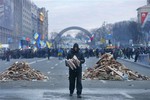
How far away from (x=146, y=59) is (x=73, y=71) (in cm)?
3346

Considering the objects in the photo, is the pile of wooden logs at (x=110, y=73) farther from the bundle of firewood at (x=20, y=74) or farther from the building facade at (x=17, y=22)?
the building facade at (x=17, y=22)

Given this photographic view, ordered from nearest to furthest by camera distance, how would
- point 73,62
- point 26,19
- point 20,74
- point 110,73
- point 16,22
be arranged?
point 73,62 < point 20,74 < point 110,73 < point 16,22 < point 26,19

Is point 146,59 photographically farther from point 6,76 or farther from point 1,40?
point 1,40

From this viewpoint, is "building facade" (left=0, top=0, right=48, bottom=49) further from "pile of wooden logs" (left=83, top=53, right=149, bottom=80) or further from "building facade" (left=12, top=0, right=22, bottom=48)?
"pile of wooden logs" (left=83, top=53, right=149, bottom=80)

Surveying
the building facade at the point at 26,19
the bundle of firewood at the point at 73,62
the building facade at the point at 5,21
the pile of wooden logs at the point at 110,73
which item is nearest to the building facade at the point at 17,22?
the building facade at the point at 26,19

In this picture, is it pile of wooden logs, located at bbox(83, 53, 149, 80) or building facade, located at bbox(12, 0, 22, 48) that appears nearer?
pile of wooden logs, located at bbox(83, 53, 149, 80)

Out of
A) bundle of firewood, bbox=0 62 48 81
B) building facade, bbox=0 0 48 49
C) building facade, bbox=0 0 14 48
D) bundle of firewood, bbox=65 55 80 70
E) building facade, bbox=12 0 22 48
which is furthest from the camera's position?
building facade, bbox=12 0 22 48

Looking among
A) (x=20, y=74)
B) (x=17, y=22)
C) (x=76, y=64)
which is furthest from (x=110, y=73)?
(x=17, y=22)

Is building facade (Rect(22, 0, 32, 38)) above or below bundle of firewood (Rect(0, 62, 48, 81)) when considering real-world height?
above

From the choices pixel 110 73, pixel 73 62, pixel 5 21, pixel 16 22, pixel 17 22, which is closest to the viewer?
pixel 73 62

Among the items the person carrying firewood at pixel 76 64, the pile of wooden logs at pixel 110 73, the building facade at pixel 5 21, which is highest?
the building facade at pixel 5 21

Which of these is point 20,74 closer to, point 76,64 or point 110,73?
point 110,73

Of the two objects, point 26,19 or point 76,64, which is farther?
point 26,19

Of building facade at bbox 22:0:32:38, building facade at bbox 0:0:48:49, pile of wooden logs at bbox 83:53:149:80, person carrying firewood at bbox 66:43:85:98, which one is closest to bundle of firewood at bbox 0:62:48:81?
pile of wooden logs at bbox 83:53:149:80
